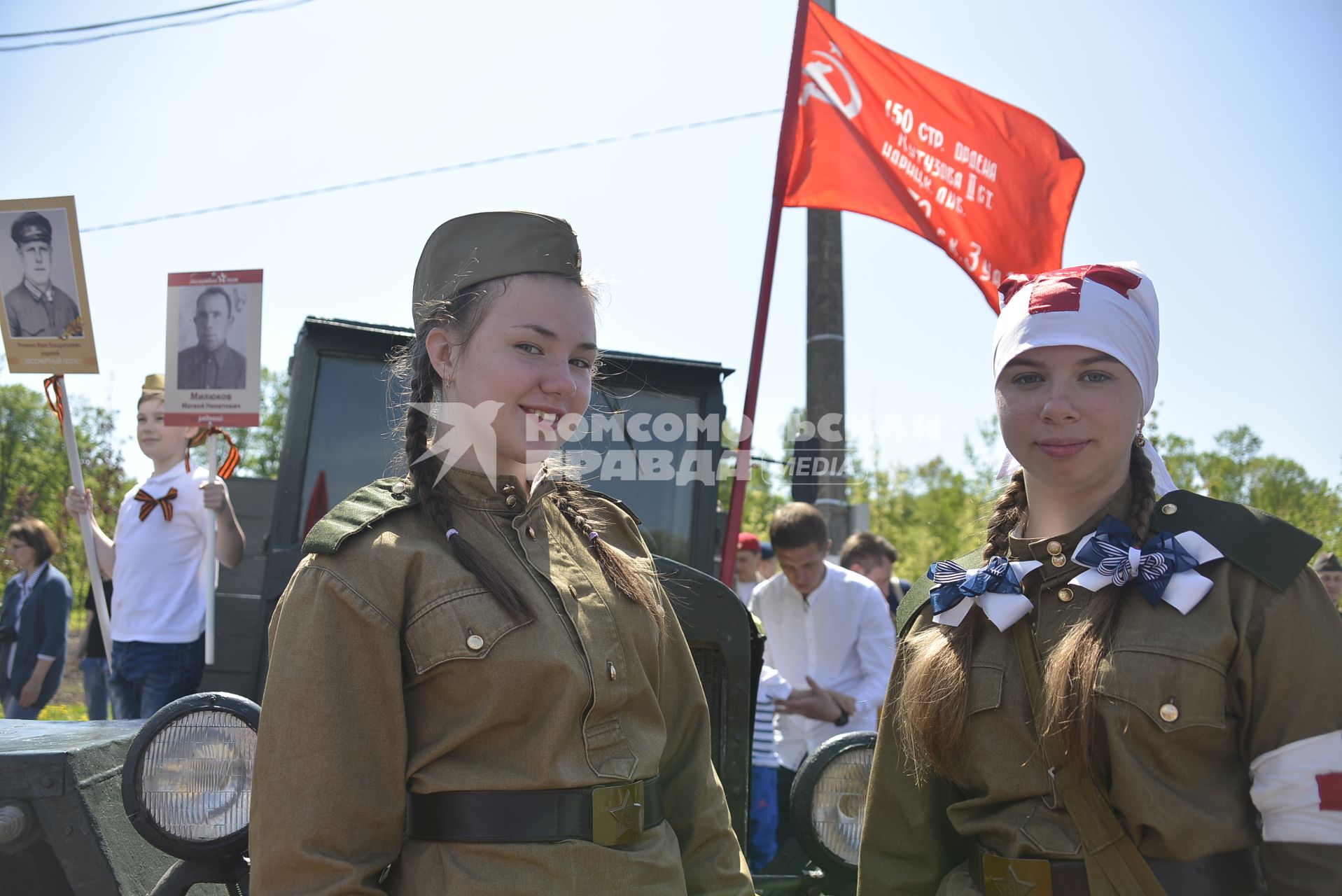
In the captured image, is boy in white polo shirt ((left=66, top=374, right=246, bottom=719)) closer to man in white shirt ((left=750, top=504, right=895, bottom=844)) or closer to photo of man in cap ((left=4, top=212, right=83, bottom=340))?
photo of man in cap ((left=4, top=212, right=83, bottom=340))

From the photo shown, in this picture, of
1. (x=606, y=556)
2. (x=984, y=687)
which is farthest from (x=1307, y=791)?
(x=606, y=556)

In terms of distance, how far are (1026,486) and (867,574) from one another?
15.6 feet

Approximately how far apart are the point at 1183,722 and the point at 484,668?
3.37 feet

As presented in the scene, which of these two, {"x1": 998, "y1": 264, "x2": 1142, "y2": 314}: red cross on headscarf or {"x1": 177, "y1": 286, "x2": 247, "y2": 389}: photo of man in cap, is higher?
{"x1": 177, "y1": 286, "x2": 247, "y2": 389}: photo of man in cap

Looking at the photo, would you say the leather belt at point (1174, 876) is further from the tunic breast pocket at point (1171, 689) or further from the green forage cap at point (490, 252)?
the green forage cap at point (490, 252)

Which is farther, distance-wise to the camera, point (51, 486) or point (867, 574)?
point (51, 486)

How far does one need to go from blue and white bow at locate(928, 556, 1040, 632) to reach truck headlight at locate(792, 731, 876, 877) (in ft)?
2.18

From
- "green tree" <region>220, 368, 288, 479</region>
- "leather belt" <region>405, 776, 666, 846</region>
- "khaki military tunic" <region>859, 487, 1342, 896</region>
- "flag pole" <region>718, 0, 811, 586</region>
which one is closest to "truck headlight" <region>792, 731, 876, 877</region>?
"khaki military tunic" <region>859, 487, 1342, 896</region>

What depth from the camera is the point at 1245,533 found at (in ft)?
5.34

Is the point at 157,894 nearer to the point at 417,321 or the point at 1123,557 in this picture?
the point at 417,321

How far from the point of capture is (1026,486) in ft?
6.29

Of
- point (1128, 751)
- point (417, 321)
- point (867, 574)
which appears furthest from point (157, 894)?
Answer: point (867, 574)

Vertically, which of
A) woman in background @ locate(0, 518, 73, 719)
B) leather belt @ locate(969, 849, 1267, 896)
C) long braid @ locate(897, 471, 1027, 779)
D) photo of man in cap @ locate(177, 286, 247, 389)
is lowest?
woman in background @ locate(0, 518, 73, 719)

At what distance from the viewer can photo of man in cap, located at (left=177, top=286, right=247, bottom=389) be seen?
448 cm
